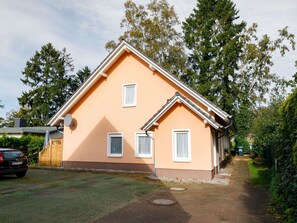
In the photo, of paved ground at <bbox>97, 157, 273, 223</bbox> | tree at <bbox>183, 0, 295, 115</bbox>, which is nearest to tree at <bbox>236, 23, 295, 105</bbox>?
tree at <bbox>183, 0, 295, 115</bbox>

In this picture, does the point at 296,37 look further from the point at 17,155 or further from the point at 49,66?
the point at 49,66

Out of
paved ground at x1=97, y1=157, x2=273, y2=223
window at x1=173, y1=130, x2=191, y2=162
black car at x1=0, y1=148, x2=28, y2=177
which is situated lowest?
paved ground at x1=97, y1=157, x2=273, y2=223

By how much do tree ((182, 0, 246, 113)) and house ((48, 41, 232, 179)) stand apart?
15.7 metres

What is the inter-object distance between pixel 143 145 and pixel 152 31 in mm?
18721

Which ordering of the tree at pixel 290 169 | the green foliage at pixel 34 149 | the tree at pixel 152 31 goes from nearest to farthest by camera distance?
1. the tree at pixel 290 169
2. the green foliage at pixel 34 149
3. the tree at pixel 152 31

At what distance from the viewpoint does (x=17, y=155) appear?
14.5 metres

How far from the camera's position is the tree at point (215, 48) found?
106 ft

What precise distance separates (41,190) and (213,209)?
7.22 meters

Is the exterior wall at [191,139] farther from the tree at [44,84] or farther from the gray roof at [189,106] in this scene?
the tree at [44,84]

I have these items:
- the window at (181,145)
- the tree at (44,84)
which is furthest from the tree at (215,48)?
the tree at (44,84)

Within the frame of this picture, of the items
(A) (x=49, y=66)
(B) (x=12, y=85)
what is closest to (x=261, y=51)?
(A) (x=49, y=66)

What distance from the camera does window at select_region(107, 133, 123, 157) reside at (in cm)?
1728

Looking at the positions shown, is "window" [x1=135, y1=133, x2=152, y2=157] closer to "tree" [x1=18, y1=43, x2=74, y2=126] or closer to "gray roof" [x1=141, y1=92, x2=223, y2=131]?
"gray roof" [x1=141, y1=92, x2=223, y2=131]

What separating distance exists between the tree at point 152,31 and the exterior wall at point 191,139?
58.9ft
